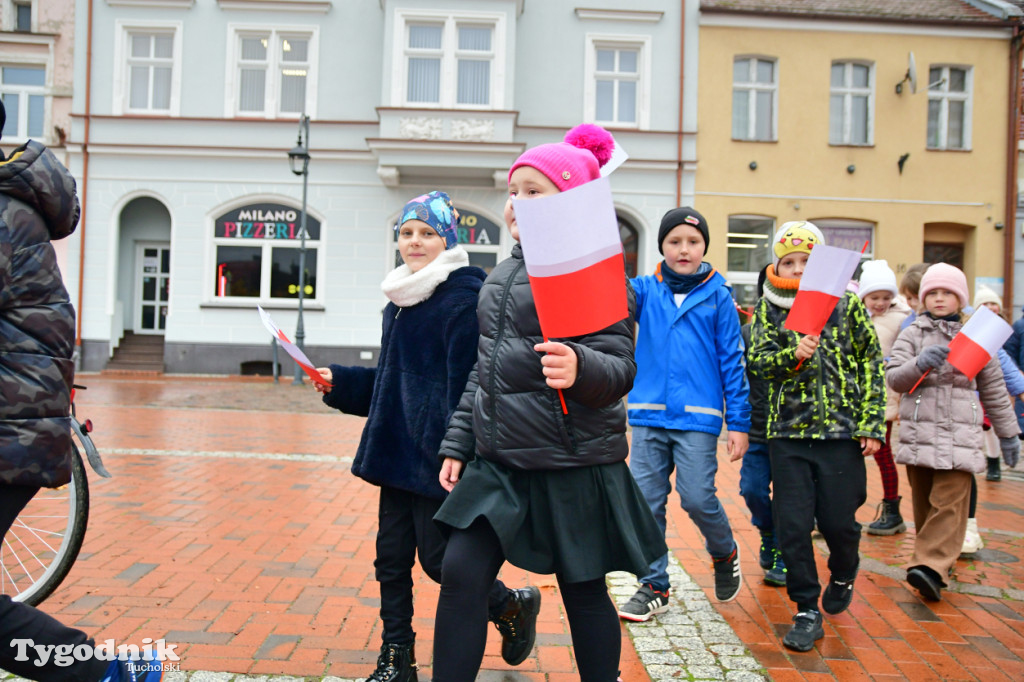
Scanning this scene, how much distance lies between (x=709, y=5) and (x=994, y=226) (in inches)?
314

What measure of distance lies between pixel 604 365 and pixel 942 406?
102 inches

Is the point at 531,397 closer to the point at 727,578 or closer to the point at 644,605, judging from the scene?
the point at 644,605

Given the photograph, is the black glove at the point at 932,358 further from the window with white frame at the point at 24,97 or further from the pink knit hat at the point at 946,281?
the window with white frame at the point at 24,97

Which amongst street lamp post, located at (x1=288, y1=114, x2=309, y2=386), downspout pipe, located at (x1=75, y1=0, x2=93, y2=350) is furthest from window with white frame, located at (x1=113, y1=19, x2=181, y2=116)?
street lamp post, located at (x1=288, y1=114, x2=309, y2=386)

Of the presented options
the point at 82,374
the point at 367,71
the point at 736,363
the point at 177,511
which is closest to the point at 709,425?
the point at 736,363

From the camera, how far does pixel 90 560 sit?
390cm

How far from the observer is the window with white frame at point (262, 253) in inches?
670

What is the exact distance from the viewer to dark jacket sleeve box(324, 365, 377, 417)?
9.70ft

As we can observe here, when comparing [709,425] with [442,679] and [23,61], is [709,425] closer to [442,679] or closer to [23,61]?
[442,679]

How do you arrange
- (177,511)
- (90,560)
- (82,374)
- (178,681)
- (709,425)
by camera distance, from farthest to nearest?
(82,374)
(177,511)
(90,560)
(709,425)
(178,681)

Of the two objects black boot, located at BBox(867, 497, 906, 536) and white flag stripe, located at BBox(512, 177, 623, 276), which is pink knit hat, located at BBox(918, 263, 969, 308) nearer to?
black boot, located at BBox(867, 497, 906, 536)

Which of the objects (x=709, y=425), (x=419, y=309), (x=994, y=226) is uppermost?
(x=994, y=226)

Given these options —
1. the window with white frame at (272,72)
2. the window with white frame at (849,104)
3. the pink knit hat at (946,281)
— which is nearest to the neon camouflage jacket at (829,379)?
the pink knit hat at (946,281)

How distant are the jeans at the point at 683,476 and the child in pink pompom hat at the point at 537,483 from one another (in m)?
1.07
